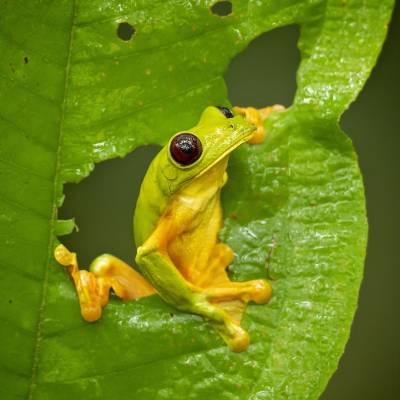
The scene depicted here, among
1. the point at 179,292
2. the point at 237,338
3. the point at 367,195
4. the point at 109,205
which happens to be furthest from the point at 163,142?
the point at 367,195

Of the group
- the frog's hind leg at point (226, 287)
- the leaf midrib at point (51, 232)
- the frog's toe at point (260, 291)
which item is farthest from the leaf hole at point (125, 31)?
the frog's toe at point (260, 291)

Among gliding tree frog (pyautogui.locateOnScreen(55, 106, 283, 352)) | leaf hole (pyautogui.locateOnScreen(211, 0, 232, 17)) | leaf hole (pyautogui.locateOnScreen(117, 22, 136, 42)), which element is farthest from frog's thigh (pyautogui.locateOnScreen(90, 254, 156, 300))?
leaf hole (pyautogui.locateOnScreen(211, 0, 232, 17))

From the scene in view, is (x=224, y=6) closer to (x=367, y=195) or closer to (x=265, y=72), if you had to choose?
(x=265, y=72)

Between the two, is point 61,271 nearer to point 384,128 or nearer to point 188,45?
point 188,45

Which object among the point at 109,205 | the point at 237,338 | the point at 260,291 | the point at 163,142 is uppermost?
the point at 163,142

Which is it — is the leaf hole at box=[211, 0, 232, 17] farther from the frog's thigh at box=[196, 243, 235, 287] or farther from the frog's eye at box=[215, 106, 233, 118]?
the frog's thigh at box=[196, 243, 235, 287]
